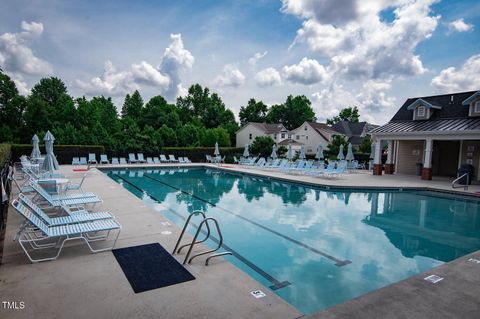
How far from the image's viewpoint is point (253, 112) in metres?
60.9

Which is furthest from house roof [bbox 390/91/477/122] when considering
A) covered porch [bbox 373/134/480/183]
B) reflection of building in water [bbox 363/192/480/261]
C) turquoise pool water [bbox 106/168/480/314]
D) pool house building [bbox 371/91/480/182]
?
reflection of building in water [bbox 363/192/480/261]

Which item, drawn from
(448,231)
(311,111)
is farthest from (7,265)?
(311,111)

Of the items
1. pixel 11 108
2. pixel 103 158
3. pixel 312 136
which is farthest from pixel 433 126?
pixel 11 108

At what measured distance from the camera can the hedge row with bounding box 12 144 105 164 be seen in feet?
72.9

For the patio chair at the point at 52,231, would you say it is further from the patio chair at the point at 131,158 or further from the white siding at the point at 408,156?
the patio chair at the point at 131,158

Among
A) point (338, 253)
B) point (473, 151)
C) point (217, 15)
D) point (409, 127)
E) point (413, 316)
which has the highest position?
point (217, 15)

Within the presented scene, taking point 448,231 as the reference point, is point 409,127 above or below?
above

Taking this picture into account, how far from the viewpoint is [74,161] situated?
21.9m

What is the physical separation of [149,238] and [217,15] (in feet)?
36.6

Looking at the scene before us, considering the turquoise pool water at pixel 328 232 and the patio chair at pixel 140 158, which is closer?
the turquoise pool water at pixel 328 232

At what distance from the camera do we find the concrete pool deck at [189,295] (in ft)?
9.88

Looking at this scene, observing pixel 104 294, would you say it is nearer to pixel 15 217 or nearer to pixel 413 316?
pixel 413 316

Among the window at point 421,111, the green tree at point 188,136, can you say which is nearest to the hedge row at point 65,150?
the green tree at point 188,136

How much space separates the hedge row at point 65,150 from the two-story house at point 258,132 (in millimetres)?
22711
